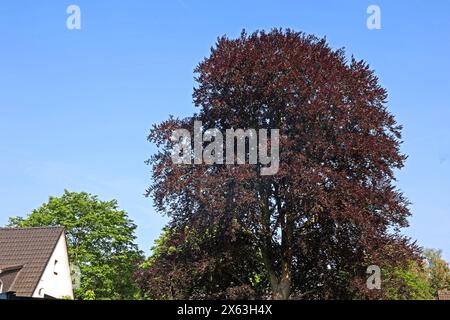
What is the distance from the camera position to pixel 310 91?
24.4 metres

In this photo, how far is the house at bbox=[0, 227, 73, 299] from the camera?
4047cm

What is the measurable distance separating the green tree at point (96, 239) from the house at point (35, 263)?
4915 millimetres

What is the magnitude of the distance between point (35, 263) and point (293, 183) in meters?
26.2

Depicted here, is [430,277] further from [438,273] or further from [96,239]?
[96,239]

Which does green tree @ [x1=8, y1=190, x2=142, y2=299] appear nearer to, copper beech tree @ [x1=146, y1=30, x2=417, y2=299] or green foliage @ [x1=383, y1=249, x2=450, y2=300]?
green foliage @ [x1=383, y1=249, x2=450, y2=300]

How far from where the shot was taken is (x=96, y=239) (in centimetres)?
5378

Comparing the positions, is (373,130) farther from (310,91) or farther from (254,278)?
(254,278)

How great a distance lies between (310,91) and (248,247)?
24.2 ft

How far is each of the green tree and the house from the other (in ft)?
16.1

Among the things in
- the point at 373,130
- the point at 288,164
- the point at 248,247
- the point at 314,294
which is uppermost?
the point at 373,130

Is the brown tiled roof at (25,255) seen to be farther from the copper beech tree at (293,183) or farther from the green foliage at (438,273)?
the green foliage at (438,273)

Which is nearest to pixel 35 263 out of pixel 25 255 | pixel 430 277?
pixel 25 255
